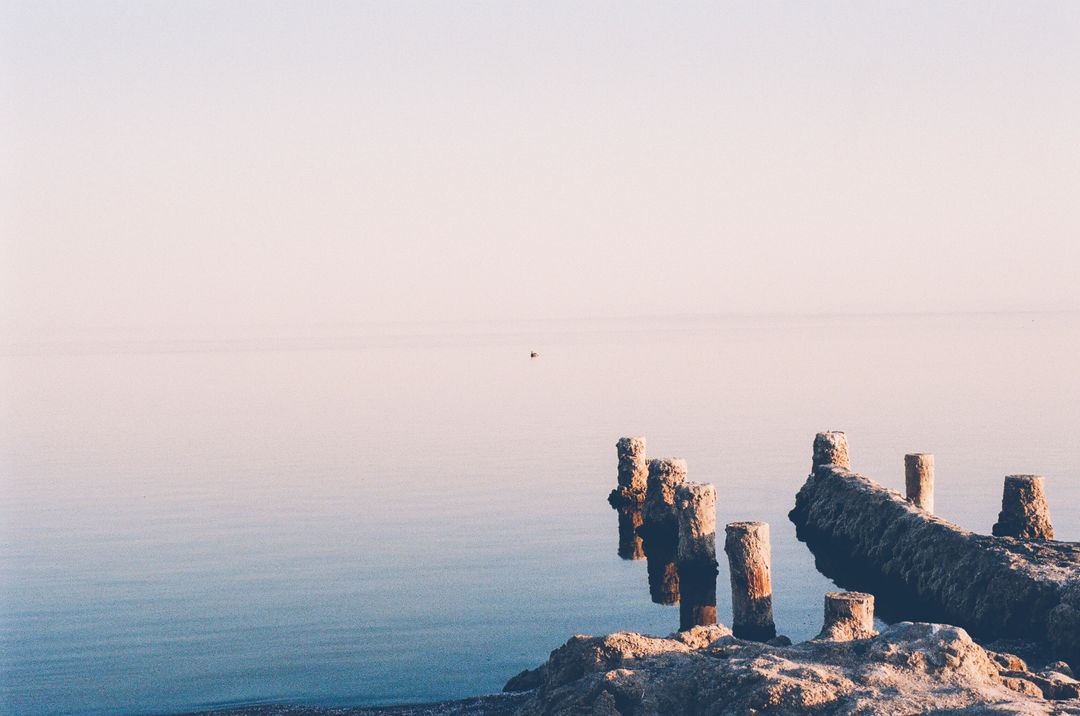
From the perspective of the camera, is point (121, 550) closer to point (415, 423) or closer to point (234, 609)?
point (234, 609)

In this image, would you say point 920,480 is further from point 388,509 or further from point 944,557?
point 388,509

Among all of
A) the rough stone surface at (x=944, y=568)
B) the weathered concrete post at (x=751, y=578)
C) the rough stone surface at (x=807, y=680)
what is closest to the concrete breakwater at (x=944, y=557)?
the rough stone surface at (x=944, y=568)

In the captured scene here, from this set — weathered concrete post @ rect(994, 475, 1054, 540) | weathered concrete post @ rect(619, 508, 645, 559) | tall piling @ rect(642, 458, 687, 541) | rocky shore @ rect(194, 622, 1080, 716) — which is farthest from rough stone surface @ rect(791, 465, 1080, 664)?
weathered concrete post @ rect(619, 508, 645, 559)

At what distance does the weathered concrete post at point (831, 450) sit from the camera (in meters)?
26.3

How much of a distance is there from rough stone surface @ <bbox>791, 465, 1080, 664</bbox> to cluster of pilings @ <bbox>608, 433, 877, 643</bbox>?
1.67 meters

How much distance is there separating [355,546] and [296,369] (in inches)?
Result: 2503

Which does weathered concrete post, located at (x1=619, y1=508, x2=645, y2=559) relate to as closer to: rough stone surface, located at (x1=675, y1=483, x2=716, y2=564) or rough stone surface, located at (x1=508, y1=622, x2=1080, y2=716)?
rough stone surface, located at (x1=675, y1=483, x2=716, y2=564)

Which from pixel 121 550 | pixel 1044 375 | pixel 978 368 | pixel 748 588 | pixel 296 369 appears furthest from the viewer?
pixel 296 369

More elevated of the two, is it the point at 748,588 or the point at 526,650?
the point at 748,588

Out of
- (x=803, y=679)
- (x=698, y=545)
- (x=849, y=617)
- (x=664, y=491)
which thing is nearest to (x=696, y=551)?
(x=698, y=545)

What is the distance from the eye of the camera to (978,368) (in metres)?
70.8

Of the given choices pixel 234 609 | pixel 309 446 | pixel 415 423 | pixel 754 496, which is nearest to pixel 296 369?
pixel 415 423

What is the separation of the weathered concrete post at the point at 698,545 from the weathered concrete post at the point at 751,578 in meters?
3.20

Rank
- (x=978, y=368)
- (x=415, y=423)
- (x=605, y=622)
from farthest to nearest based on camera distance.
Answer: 1. (x=978, y=368)
2. (x=415, y=423)
3. (x=605, y=622)
